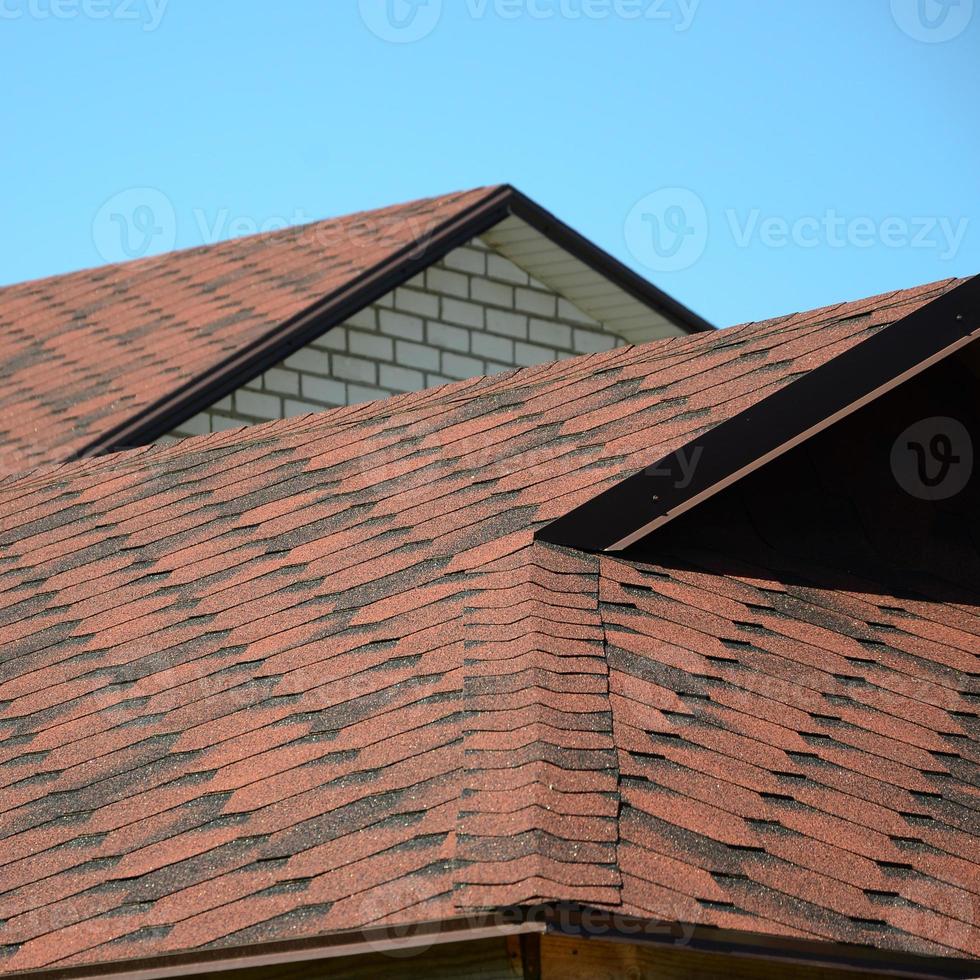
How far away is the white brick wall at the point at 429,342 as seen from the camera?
461 inches

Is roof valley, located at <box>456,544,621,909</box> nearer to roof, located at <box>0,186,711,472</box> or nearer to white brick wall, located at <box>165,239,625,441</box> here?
roof, located at <box>0,186,711,472</box>

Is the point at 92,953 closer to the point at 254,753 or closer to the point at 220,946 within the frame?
the point at 220,946

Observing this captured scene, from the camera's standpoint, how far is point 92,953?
4.57 m

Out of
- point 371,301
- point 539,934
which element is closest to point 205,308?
point 371,301

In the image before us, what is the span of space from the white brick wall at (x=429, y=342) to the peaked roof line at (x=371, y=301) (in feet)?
0.81

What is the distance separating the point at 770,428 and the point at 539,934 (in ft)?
8.59

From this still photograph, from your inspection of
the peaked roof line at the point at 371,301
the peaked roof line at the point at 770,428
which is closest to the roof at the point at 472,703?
the peaked roof line at the point at 770,428

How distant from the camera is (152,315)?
491 inches

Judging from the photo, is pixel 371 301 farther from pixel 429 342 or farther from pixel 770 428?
pixel 770 428

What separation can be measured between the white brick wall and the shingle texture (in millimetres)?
382

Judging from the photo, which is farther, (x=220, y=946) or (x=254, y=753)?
(x=254, y=753)

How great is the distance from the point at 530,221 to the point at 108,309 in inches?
140

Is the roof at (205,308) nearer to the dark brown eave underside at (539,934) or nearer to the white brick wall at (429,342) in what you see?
the white brick wall at (429,342)

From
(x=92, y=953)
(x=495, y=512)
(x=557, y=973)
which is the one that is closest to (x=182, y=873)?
(x=92, y=953)
